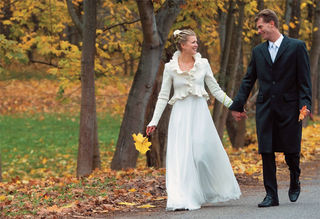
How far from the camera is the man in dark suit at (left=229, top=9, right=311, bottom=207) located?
6.60 meters

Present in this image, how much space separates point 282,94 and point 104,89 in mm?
10391

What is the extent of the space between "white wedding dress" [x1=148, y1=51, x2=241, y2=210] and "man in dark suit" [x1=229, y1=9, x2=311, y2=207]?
59 cm

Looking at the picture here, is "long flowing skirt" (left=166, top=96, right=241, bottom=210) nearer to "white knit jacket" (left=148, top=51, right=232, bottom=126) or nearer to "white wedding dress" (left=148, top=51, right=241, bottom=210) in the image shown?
"white wedding dress" (left=148, top=51, right=241, bottom=210)

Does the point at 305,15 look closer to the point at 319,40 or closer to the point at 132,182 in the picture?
the point at 319,40

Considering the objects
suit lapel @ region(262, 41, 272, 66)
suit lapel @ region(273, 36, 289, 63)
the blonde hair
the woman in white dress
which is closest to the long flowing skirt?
the woman in white dress

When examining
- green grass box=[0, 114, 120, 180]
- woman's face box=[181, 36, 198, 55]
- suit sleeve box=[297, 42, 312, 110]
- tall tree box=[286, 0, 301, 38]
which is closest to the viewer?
suit sleeve box=[297, 42, 312, 110]

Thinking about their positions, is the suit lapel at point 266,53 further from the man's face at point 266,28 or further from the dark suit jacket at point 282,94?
the man's face at point 266,28

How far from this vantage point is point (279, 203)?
704 cm

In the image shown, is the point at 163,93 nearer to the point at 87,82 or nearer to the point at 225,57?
the point at 87,82

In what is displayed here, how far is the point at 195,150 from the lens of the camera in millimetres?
7160

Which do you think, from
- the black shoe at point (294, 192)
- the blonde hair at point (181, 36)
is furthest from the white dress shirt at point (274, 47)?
the black shoe at point (294, 192)

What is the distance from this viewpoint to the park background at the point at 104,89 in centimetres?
852

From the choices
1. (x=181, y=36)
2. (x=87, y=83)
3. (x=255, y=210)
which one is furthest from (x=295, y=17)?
(x=255, y=210)

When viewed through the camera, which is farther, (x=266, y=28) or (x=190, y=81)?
(x=190, y=81)
